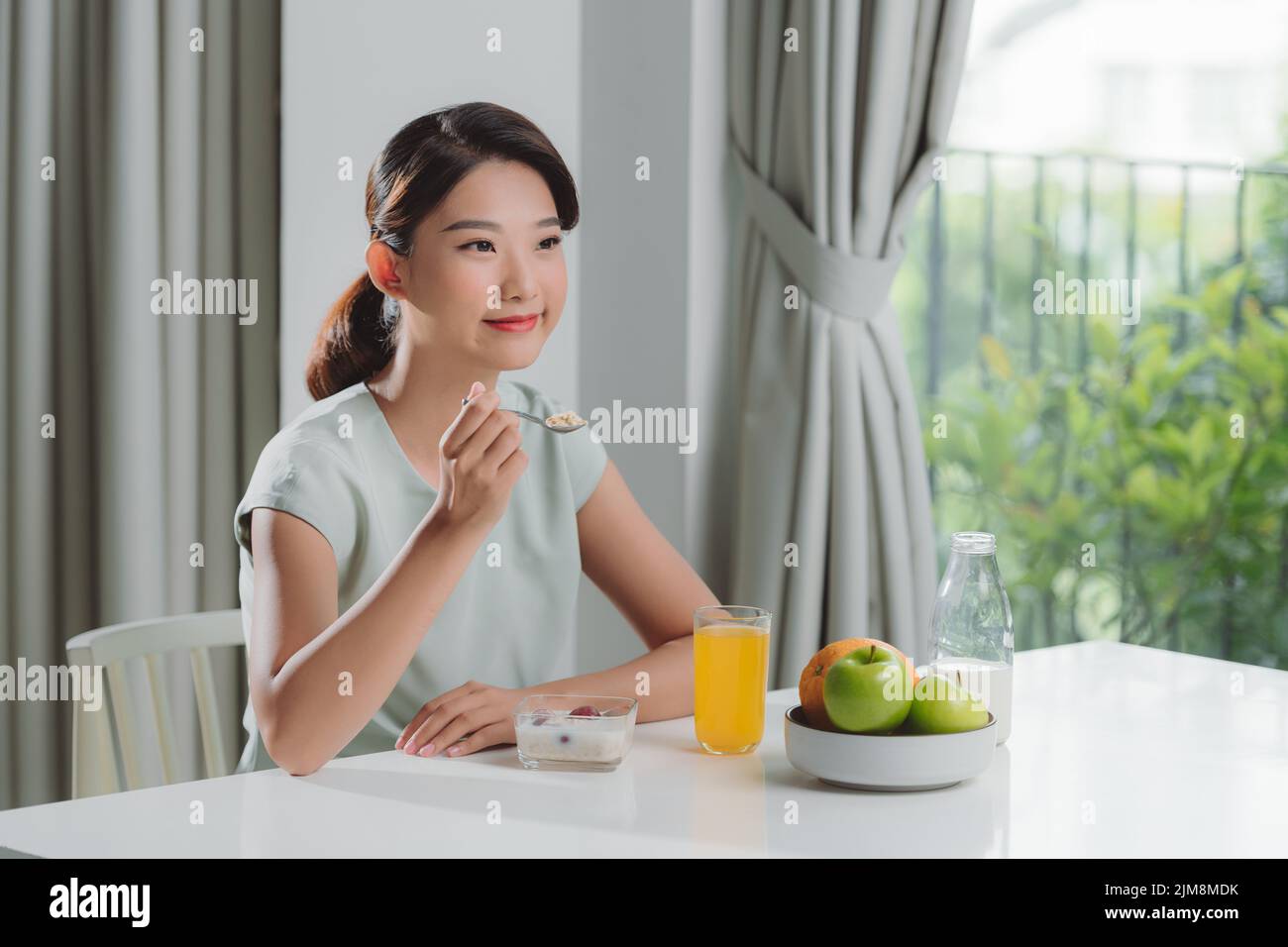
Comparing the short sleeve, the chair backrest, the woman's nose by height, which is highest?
the woman's nose

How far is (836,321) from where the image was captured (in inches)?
81.6

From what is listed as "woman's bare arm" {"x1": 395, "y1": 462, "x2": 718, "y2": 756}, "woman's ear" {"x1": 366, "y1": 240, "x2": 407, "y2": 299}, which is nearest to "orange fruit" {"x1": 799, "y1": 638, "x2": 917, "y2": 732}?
"woman's bare arm" {"x1": 395, "y1": 462, "x2": 718, "y2": 756}

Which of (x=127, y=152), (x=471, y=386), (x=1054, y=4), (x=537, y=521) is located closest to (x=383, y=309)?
(x=471, y=386)

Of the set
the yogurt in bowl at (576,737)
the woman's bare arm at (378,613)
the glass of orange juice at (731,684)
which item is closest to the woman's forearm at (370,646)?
the woman's bare arm at (378,613)

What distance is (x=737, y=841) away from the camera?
3.11 ft

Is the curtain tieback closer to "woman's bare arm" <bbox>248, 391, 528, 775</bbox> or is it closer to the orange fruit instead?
"woman's bare arm" <bbox>248, 391, 528, 775</bbox>

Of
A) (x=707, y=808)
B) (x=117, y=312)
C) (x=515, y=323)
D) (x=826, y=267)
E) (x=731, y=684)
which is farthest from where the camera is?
(x=826, y=267)

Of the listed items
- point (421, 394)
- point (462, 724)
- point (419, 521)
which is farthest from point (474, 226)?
point (462, 724)

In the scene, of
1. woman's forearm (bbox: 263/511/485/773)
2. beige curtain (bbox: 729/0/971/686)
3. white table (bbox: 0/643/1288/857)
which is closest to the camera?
white table (bbox: 0/643/1288/857)

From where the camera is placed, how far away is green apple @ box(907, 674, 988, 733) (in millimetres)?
1063

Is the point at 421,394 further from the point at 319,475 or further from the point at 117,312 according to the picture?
the point at 117,312

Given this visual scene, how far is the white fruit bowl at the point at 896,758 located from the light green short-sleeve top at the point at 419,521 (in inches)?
16.8

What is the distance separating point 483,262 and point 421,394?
0.17 meters
